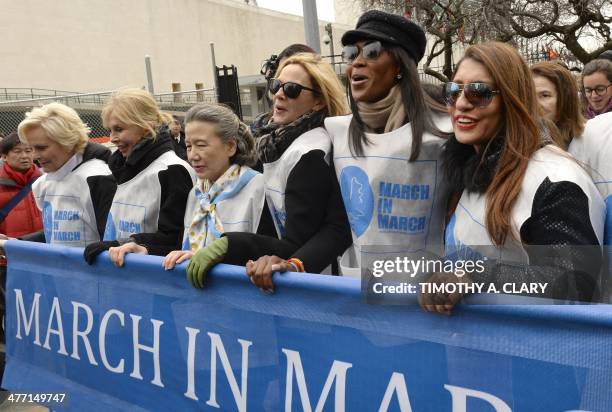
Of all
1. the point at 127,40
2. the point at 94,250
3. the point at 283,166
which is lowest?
the point at 94,250

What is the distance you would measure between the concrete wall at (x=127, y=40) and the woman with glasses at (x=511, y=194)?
132 feet

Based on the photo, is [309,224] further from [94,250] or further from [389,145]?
[94,250]

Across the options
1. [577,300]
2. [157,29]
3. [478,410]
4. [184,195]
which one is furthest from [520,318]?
[157,29]

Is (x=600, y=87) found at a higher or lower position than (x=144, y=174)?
higher

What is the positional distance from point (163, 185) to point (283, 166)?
1.05m

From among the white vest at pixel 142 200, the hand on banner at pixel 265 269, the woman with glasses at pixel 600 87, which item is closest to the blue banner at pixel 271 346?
the hand on banner at pixel 265 269

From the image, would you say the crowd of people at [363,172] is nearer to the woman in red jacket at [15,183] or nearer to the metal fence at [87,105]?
the woman in red jacket at [15,183]

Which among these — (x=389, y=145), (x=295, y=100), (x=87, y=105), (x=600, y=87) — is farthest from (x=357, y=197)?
(x=87, y=105)

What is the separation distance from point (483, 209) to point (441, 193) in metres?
0.49

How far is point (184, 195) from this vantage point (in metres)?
3.74

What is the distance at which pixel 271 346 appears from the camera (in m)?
2.59

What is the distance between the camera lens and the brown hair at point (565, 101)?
320cm

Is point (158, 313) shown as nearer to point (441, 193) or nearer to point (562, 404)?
point (441, 193)

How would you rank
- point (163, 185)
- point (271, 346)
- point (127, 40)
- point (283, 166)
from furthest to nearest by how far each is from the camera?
point (127, 40)
point (163, 185)
point (283, 166)
point (271, 346)
